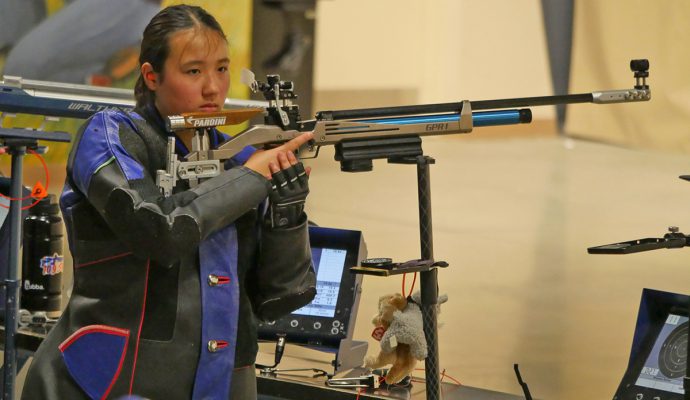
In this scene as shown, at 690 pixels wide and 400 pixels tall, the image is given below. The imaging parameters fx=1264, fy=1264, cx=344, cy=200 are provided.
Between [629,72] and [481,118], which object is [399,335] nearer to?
[481,118]

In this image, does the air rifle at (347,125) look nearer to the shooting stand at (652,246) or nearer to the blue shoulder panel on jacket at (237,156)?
the blue shoulder panel on jacket at (237,156)

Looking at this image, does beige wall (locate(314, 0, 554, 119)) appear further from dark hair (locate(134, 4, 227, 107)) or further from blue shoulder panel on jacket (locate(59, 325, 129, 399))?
blue shoulder panel on jacket (locate(59, 325, 129, 399))

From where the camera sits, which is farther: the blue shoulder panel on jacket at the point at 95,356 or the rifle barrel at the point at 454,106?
the rifle barrel at the point at 454,106

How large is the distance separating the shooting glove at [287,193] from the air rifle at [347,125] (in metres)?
0.10

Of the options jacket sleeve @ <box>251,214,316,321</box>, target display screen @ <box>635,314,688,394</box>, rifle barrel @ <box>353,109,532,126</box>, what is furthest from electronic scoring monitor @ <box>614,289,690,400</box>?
jacket sleeve @ <box>251,214,316,321</box>

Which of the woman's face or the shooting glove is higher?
the woman's face

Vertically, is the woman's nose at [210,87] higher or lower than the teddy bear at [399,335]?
higher

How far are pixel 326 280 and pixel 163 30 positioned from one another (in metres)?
1.61

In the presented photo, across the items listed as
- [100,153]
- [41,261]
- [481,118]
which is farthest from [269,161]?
[41,261]

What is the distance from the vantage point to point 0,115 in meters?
4.23

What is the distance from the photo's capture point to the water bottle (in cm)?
417

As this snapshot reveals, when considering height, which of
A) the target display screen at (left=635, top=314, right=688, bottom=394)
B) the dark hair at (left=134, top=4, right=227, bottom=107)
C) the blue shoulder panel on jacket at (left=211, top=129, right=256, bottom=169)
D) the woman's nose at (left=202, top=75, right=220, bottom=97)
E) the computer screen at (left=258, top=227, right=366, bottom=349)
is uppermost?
the dark hair at (left=134, top=4, right=227, bottom=107)

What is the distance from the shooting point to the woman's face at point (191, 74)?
2.20 m

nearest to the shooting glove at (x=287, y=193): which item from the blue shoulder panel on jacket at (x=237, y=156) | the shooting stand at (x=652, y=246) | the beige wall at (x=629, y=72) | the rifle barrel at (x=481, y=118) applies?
the blue shoulder panel on jacket at (x=237, y=156)
